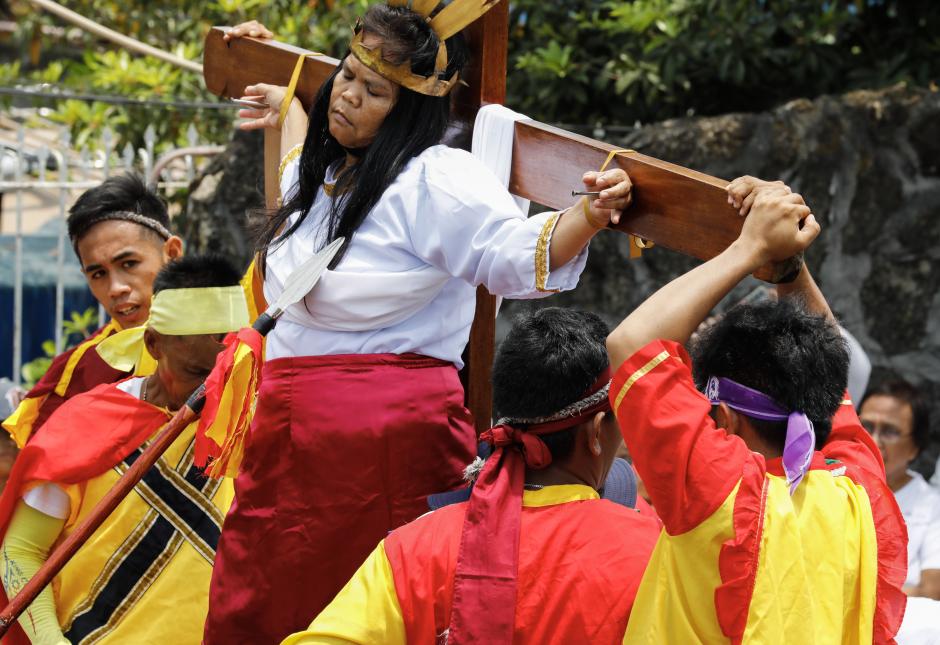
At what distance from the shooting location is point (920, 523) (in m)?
4.29

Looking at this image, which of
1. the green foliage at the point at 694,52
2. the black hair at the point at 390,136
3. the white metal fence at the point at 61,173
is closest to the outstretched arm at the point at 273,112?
the black hair at the point at 390,136

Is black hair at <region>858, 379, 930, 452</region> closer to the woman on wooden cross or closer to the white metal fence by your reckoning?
the woman on wooden cross

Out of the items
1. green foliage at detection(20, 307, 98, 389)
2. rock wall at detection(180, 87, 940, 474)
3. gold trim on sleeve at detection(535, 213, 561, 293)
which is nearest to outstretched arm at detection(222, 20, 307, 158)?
gold trim on sleeve at detection(535, 213, 561, 293)

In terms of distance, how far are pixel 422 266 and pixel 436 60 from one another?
1.31 ft

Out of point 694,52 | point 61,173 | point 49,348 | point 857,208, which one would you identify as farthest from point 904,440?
point 49,348

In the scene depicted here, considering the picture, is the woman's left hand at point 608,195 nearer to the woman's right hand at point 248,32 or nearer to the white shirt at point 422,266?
the white shirt at point 422,266

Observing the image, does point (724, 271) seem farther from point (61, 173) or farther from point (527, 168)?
point (61, 173)

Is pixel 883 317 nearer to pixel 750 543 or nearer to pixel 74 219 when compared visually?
pixel 74 219

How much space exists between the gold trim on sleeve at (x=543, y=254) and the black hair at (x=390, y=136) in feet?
1.27

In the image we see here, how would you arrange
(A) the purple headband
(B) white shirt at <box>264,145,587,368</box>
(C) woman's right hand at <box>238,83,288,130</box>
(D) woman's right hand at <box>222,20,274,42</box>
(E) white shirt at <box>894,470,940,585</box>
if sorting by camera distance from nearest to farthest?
(A) the purple headband
(B) white shirt at <box>264,145,587,368</box>
(C) woman's right hand at <box>238,83,288,130</box>
(D) woman's right hand at <box>222,20,274,42</box>
(E) white shirt at <box>894,470,940,585</box>

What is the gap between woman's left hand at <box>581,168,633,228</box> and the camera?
7.42 ft

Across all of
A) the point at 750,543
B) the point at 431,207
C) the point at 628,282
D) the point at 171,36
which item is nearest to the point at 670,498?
the point at 750,543

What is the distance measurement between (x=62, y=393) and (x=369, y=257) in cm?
146

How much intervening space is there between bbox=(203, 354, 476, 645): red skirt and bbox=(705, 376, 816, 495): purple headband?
1.89 ft
